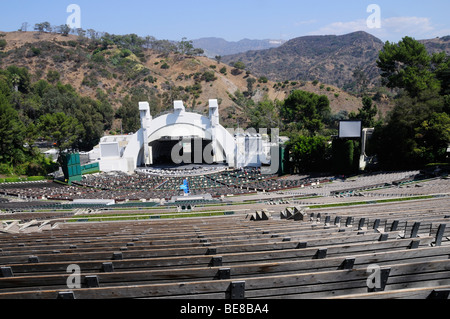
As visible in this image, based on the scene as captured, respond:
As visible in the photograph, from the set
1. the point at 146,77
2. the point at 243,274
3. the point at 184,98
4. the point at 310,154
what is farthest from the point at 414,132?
the point at 146,77

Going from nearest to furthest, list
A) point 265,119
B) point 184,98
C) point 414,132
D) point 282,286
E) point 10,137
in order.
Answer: point 282,286
point 414,132
point 10,137
point 265,119
point 184,98

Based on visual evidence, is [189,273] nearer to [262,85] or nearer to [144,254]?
[144,254]

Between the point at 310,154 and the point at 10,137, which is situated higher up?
the point at 10,137

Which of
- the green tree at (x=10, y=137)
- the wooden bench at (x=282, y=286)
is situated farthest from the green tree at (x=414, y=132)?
Result: the green tree at (x=10, y=137)

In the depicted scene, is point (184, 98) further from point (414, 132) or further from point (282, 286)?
point (282, 286)

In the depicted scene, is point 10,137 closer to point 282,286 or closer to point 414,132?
point 282,286

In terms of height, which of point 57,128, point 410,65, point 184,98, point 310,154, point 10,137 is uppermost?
point 184,98

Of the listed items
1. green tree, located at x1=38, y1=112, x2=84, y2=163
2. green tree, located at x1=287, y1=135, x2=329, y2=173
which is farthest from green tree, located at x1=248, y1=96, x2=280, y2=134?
green tree, located at x1=38, y1=112, x2=84, y2=163

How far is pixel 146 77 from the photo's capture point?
A: 371 feet

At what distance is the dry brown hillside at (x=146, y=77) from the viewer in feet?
336

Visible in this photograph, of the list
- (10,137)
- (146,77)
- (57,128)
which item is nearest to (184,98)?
(146,77)

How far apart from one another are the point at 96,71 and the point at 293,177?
305 feet

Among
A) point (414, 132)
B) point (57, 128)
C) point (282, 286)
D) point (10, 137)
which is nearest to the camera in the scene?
point (282, 286)

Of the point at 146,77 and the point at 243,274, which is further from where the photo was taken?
the point at 146,77
